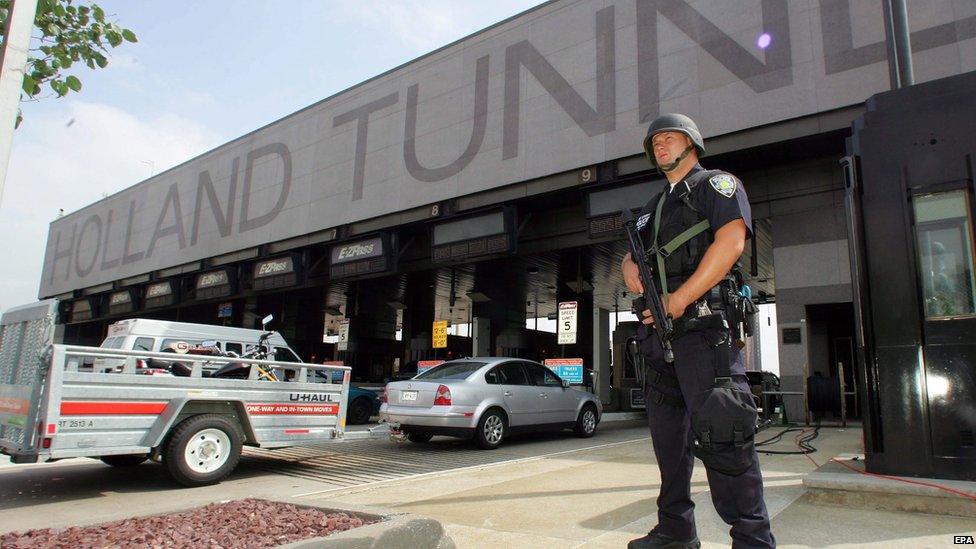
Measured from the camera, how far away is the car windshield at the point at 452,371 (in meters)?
9.60

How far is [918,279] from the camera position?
14.6 feet

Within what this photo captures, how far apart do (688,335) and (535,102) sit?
13.6m

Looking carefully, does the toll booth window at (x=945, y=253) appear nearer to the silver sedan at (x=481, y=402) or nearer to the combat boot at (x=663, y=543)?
the combat boot at (x=663, y=543)

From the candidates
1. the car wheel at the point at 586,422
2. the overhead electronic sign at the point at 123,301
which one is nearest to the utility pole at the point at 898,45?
the car wheel at the point at 586,422

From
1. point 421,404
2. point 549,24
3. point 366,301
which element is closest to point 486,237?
point 549,24

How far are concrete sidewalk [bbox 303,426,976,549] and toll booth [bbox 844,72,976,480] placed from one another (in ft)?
2.47

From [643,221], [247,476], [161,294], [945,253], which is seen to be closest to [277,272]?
[161,294]

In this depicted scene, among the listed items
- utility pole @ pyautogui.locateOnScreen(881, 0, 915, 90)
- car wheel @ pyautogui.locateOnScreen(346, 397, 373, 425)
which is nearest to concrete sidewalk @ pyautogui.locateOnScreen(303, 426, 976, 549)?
utility pole @ pyautogui.locateOnScreen(881, 0, 915, 90)

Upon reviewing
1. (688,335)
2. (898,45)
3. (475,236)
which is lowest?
(688,335)

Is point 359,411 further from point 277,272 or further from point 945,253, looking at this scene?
point 945,253

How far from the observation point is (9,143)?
9.02ft

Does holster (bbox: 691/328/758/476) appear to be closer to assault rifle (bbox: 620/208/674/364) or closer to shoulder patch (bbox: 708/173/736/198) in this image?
assault rifle (bbox: 620/208/674/364)

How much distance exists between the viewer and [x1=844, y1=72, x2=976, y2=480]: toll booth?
166 inches

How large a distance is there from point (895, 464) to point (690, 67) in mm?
10621
